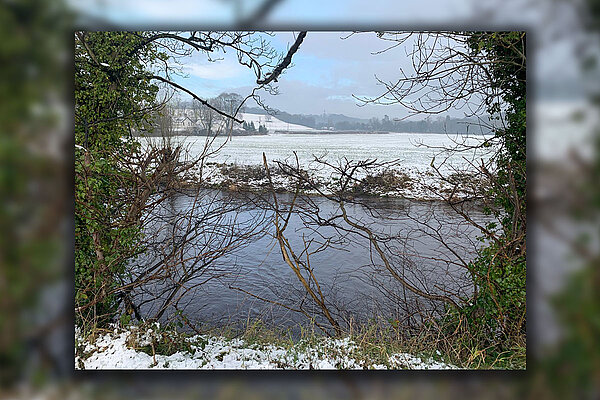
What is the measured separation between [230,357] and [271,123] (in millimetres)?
2523

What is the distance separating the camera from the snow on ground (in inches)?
89.9

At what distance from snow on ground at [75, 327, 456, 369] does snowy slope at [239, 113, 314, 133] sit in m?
2.32

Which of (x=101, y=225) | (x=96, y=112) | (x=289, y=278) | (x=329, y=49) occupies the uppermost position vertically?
(x=329, y=49)

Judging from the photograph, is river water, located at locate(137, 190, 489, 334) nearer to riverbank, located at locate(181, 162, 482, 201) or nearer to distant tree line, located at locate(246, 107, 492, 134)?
riverbank, located at locate(181, 162, 482, 201)

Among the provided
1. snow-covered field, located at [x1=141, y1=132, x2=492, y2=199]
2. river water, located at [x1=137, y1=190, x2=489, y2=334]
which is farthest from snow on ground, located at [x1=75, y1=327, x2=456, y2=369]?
snow-covered field, located at [x1=141, y1=132, x2=492, y2=199]

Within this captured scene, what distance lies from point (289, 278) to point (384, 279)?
83 cm

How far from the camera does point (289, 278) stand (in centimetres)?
374

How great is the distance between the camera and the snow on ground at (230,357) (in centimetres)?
228
